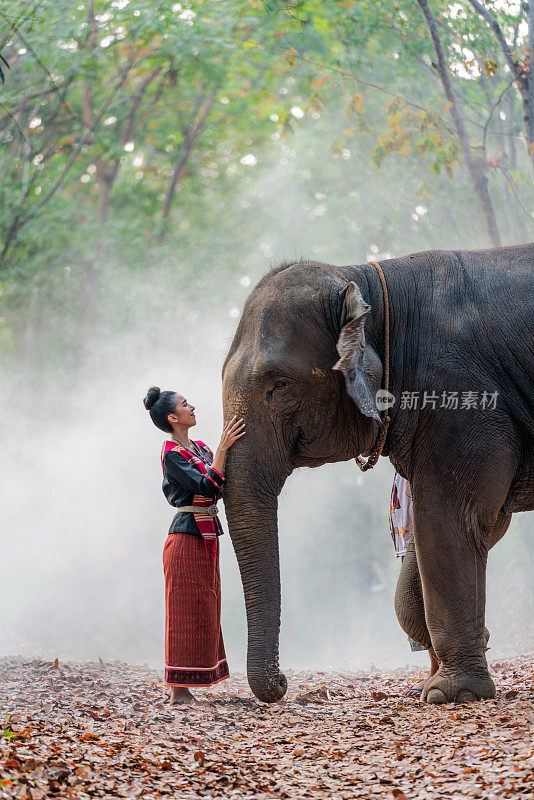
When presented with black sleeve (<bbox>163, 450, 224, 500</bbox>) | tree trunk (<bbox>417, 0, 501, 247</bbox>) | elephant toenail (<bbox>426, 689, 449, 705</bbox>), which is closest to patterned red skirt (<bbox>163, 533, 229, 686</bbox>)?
black sleeve (<bbox>163, 450, 224, 500</bbox>)

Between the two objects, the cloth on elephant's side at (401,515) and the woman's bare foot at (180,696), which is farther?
the cloth on elephant's side at (401,515)

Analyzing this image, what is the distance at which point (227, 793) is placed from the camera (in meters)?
3.04

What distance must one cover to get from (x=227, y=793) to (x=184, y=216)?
1882 cm

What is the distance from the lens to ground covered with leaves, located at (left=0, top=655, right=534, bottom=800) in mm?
2926

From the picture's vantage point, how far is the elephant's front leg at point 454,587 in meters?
4.31

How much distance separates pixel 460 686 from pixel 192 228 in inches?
677

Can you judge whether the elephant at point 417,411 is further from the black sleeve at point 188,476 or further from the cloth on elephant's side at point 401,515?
the cloth on elephant's side at point 401,515

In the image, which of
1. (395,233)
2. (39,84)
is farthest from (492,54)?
(39,84)

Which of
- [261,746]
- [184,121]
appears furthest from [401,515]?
[184,121]

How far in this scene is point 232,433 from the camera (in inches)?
175

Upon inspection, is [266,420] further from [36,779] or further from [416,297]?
[36,779]

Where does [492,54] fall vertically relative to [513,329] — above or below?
above

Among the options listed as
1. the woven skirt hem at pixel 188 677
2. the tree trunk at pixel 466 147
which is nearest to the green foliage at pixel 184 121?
the tree trunk at pixel 466 147

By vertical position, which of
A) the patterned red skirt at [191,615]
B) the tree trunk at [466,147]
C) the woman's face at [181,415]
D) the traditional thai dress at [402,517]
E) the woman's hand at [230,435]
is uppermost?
the tree trunk at [466,147]
